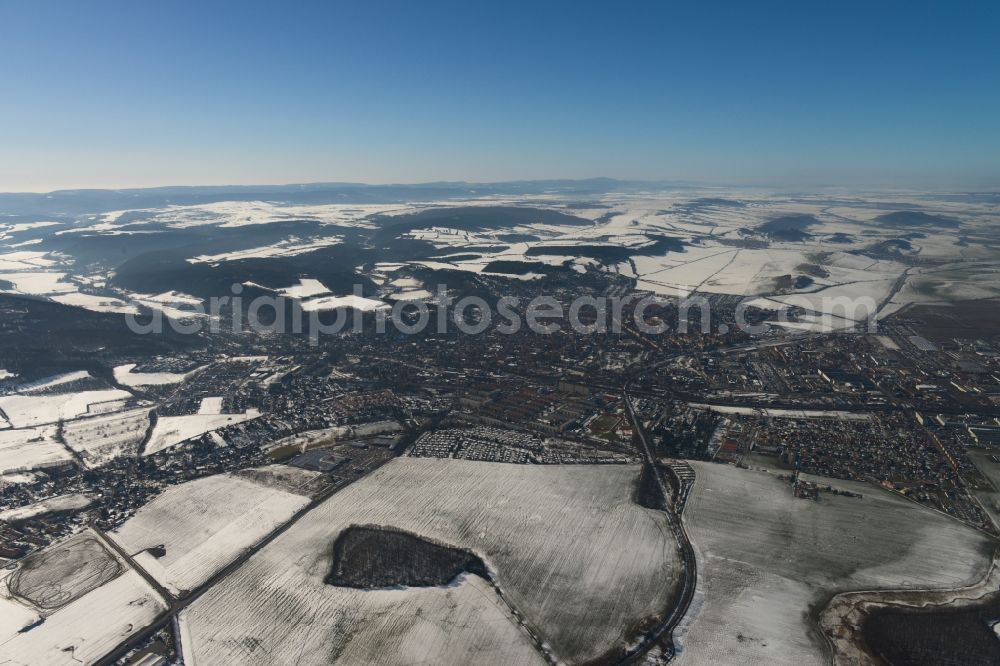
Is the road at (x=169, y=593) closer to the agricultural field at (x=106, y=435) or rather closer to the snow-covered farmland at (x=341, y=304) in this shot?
the agricultural field at (x=106, y=435)

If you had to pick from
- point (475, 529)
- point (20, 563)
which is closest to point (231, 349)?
point (20, 563)

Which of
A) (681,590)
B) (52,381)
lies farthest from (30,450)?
(681,590)

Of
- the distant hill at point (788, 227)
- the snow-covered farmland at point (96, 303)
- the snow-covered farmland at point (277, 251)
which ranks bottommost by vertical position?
the snow-covered farmland at point (96, 303)

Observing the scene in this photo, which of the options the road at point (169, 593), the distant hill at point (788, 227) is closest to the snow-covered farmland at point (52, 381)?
the road at point (169, 593)

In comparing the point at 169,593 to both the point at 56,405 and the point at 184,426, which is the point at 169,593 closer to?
the point at 184,426

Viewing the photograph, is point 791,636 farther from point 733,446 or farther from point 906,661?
point 733,446

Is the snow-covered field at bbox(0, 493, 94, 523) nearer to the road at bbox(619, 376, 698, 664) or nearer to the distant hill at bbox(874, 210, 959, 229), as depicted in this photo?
the road at bbox(619, 376, 698, 664)

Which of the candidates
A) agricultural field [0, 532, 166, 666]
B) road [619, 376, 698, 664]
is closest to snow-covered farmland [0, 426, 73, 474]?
agricultural field [0, 532, 166, 666]
